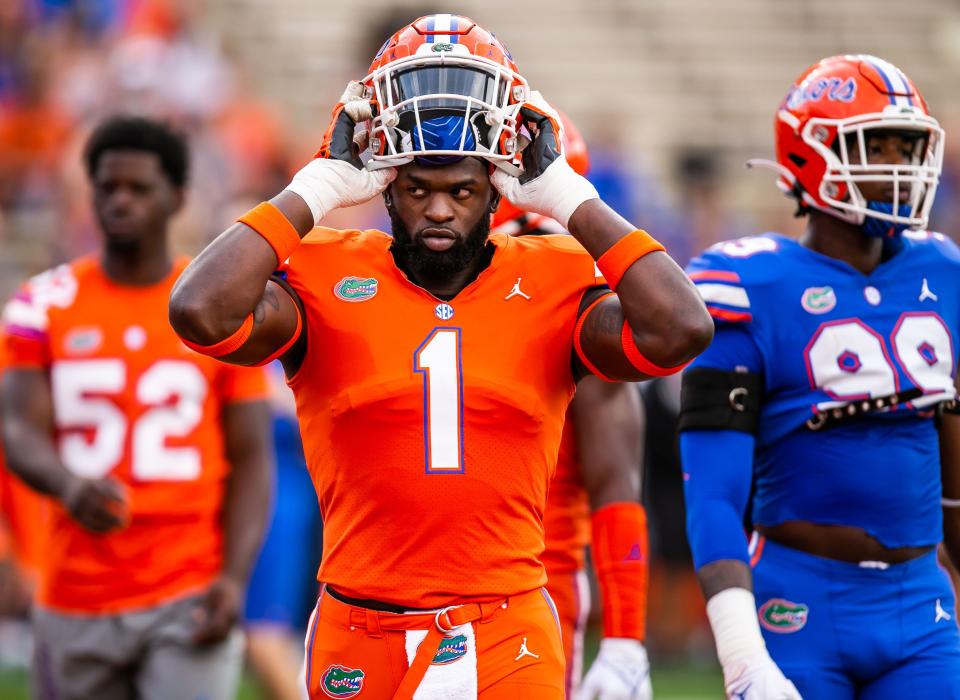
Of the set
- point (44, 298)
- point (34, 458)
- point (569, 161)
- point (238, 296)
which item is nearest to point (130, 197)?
point (44, 298)

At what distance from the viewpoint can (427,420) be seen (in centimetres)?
366

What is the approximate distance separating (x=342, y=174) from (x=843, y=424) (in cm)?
145

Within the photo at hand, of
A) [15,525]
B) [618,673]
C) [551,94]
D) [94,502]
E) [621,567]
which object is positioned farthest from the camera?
[551,94]

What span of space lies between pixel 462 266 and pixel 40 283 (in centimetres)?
239

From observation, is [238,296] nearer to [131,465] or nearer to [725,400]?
[725,400]

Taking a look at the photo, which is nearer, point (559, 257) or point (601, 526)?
point (559, 257)

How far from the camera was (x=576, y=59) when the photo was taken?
53.9ft

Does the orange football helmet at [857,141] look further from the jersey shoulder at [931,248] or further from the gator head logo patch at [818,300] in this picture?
the gator head logo patch at [818,300]

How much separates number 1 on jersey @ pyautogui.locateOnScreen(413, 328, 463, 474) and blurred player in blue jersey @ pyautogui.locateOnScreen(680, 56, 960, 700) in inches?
32.2

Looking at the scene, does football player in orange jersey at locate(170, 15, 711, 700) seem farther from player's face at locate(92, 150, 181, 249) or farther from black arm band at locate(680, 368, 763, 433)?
player's face at locate(92, 150, 181, 249)

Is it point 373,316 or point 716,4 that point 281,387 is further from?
point 716,4

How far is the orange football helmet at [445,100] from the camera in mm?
3641

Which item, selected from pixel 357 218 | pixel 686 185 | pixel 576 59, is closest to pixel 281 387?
pixel 357 218

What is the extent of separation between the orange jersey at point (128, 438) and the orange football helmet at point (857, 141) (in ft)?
6.98
